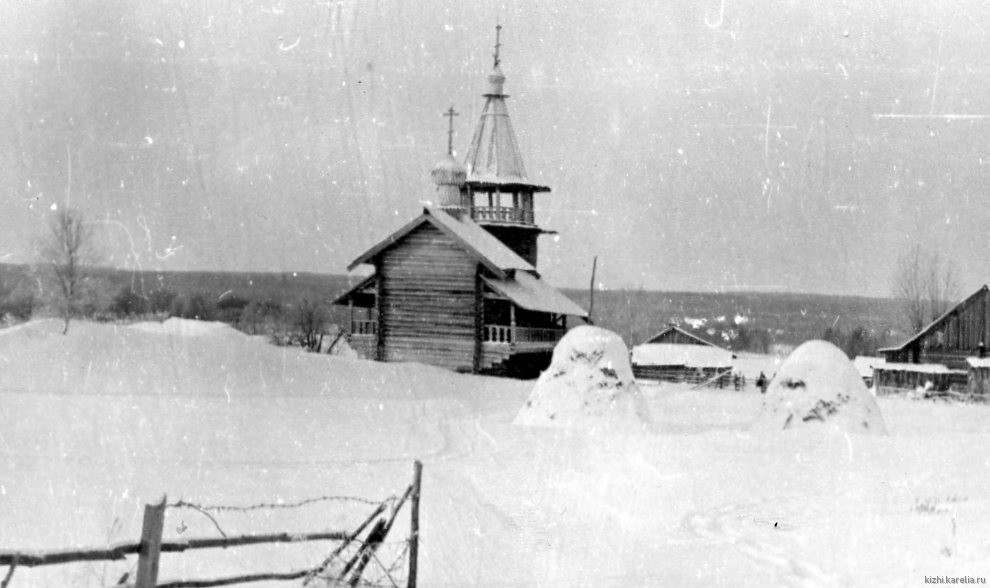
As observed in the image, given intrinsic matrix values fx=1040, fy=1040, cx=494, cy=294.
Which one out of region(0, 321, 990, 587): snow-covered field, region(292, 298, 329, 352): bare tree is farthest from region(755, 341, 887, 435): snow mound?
region(292, 298, 329, 352): bare tree

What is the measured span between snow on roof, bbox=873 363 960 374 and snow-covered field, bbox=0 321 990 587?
17.4 m

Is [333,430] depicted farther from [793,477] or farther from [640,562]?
[640,562]

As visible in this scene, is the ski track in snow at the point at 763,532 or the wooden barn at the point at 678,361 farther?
the wooden barn at the point at 678,361

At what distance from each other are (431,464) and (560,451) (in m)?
3.19

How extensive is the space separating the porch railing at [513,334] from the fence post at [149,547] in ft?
104

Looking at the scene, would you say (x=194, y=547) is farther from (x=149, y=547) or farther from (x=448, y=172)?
(x=448, y=172)

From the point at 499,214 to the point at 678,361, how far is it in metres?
15.3

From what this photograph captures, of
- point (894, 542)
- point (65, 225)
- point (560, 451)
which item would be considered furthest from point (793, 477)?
point (65, 225)

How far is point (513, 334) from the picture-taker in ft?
132

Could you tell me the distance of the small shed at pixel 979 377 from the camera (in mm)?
46531

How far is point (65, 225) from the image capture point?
38312 millimetres

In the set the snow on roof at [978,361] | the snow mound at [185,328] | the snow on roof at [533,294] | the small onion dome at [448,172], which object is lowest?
the snow on roof at [978,361]

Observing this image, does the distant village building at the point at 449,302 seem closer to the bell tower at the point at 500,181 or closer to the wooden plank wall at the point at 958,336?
the bell tower at the point at 500,181

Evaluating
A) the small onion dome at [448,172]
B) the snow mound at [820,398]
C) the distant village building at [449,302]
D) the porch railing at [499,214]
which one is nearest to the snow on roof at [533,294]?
the distant village building at [449,302]
